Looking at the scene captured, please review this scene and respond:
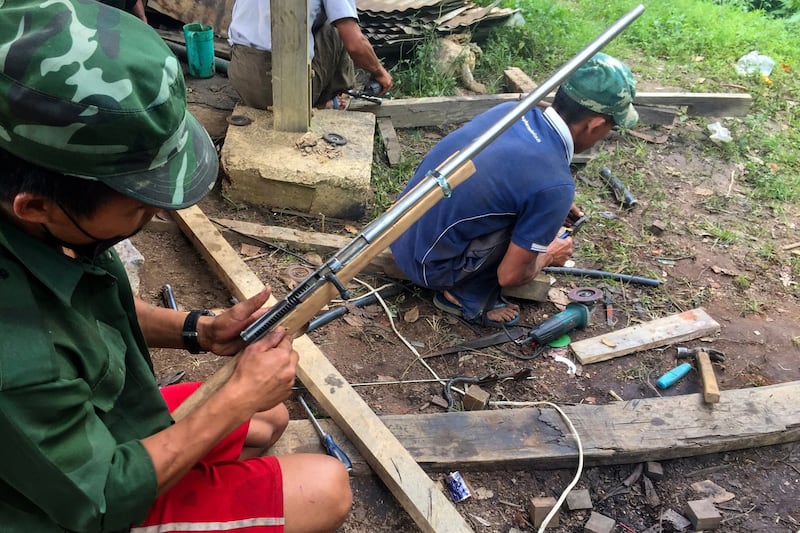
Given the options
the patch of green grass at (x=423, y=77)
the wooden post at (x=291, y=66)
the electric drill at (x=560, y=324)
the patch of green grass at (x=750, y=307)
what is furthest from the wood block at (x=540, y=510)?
the patch of green grass at (x=423, y=77)

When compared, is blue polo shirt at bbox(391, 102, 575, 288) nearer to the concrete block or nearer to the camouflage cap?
the concrete block

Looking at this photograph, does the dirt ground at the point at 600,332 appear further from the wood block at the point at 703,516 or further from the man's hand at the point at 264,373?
the man's hand at the point at 264,373

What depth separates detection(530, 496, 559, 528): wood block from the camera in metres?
2.48

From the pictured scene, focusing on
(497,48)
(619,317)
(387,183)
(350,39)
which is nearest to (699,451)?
(619,317)

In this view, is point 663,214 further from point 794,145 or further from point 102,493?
point 102,493

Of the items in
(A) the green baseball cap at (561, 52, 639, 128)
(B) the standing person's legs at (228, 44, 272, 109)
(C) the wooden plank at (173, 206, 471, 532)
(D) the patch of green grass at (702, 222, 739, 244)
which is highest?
(A) the green baseball cap at (561, 52, 639, 128)

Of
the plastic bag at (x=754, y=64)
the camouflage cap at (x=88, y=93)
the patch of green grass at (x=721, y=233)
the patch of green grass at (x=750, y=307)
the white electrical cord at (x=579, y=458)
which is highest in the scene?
the camouflage cap at (x=88, y=93)

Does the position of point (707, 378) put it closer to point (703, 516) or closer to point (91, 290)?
point (703, 516)

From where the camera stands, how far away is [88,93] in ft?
3.90

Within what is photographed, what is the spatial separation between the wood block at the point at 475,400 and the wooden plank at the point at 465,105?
2.96 m

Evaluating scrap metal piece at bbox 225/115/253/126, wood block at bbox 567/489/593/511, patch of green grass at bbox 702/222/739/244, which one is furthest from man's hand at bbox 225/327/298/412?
patch of green grass at bbox 702/222/739/244

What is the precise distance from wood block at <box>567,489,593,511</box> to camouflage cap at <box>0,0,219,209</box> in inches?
81.4

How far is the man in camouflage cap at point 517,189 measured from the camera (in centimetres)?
299

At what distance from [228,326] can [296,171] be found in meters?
2.08
